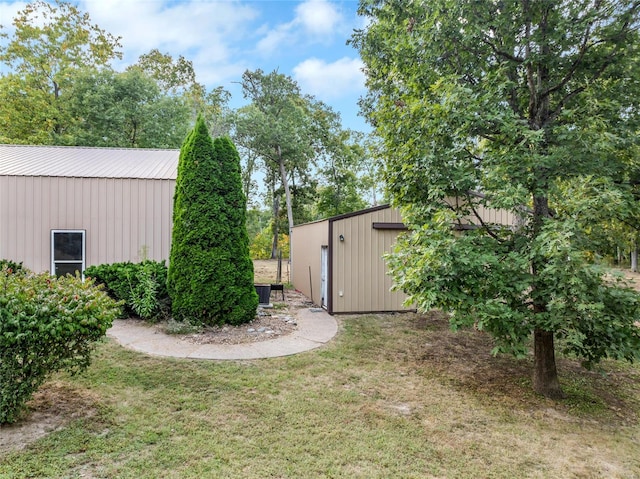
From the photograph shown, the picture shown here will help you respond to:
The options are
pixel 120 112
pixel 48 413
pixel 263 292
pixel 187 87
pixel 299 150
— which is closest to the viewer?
pixel 48 413

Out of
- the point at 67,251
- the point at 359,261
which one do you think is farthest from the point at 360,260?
the point at 67,251

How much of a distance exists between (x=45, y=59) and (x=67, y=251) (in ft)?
44.7

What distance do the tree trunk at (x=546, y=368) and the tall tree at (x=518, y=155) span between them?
1 cm

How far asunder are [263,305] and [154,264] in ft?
8.79

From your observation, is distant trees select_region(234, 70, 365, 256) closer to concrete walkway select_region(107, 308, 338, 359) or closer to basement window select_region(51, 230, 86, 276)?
basement window select_region(51, 230, 86, 276)

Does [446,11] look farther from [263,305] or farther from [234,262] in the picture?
[263,305]

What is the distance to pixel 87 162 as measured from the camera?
9.06 metres

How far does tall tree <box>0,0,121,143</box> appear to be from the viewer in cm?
1482

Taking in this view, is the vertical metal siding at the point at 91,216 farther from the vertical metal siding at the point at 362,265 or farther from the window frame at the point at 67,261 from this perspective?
the vertical metal siding at the point at 362,265

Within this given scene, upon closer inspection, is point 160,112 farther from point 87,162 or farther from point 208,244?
point 208,244

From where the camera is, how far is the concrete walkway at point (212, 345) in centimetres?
505

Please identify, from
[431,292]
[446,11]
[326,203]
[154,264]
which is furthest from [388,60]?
[326,203]

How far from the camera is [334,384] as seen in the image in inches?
164

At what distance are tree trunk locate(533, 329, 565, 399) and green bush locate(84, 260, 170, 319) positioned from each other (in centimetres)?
619
